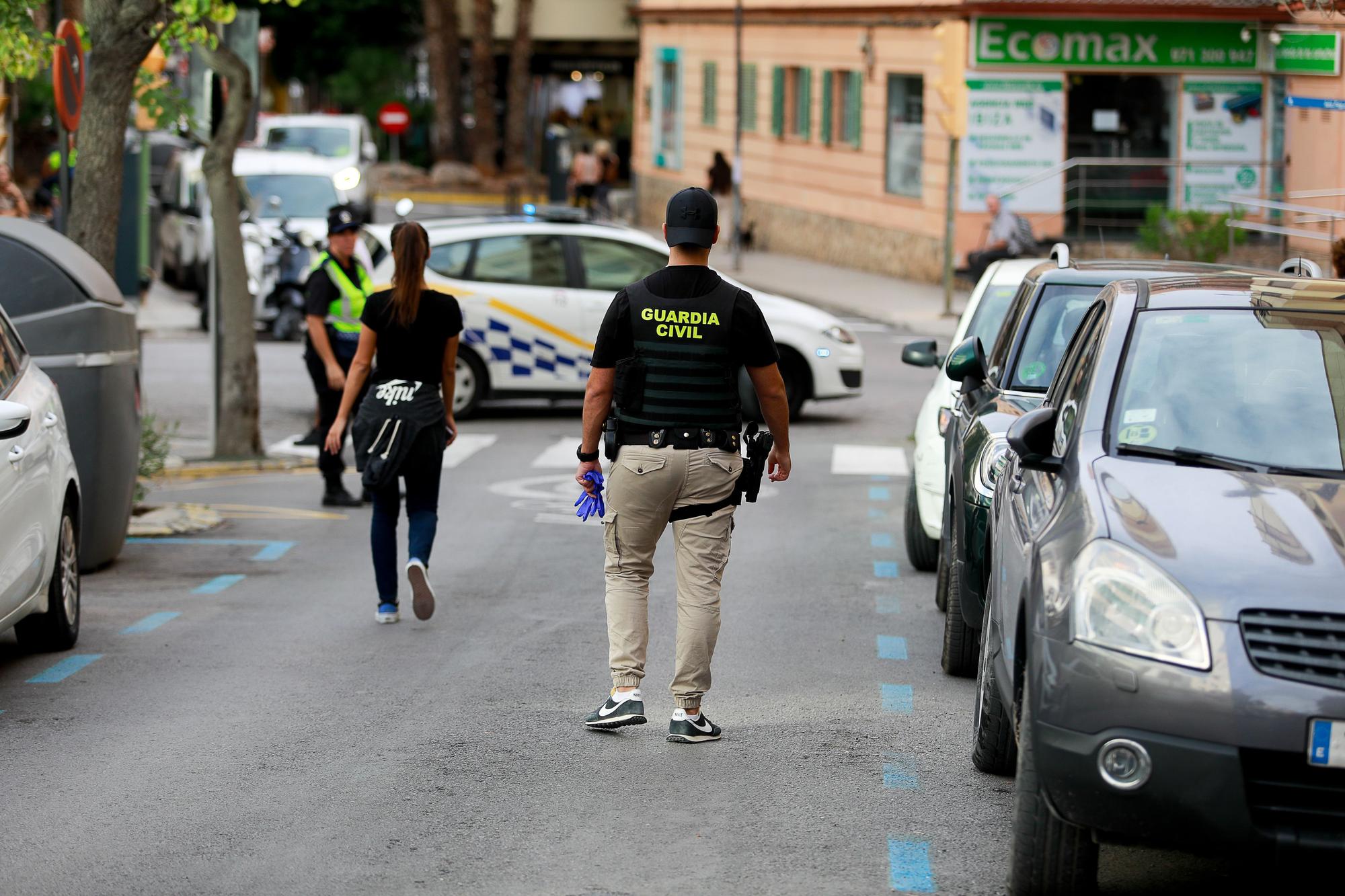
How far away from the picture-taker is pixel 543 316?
666 inches

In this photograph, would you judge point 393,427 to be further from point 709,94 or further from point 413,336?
point 709,94

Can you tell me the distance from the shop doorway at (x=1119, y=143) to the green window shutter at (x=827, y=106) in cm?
716

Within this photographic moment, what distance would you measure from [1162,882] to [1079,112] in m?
25.4

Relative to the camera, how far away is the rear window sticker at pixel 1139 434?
17.1 feet

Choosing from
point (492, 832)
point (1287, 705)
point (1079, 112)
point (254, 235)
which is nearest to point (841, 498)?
point (492, 832)

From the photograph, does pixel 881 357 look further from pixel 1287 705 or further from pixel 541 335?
pixel 1287 705

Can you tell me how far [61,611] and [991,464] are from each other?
392 centimetres

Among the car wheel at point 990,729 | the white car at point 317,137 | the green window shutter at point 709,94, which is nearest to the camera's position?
the car wheel at point 990,729

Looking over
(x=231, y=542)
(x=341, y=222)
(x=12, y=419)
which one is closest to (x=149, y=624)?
(x=12, y=419)

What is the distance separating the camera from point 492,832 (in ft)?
18.4

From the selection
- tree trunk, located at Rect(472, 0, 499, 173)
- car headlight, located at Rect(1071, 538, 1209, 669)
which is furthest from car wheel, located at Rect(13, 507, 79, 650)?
tree trunk, located at Rect(472, 0, 499, 173)

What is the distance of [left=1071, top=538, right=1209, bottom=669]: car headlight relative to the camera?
14.4ft

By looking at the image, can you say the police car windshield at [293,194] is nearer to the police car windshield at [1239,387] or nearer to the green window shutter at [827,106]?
the green window shutter at [827,106]

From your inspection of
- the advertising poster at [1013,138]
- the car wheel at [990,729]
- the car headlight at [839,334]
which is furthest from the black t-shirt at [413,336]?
the advertising poster at [1013,138]
